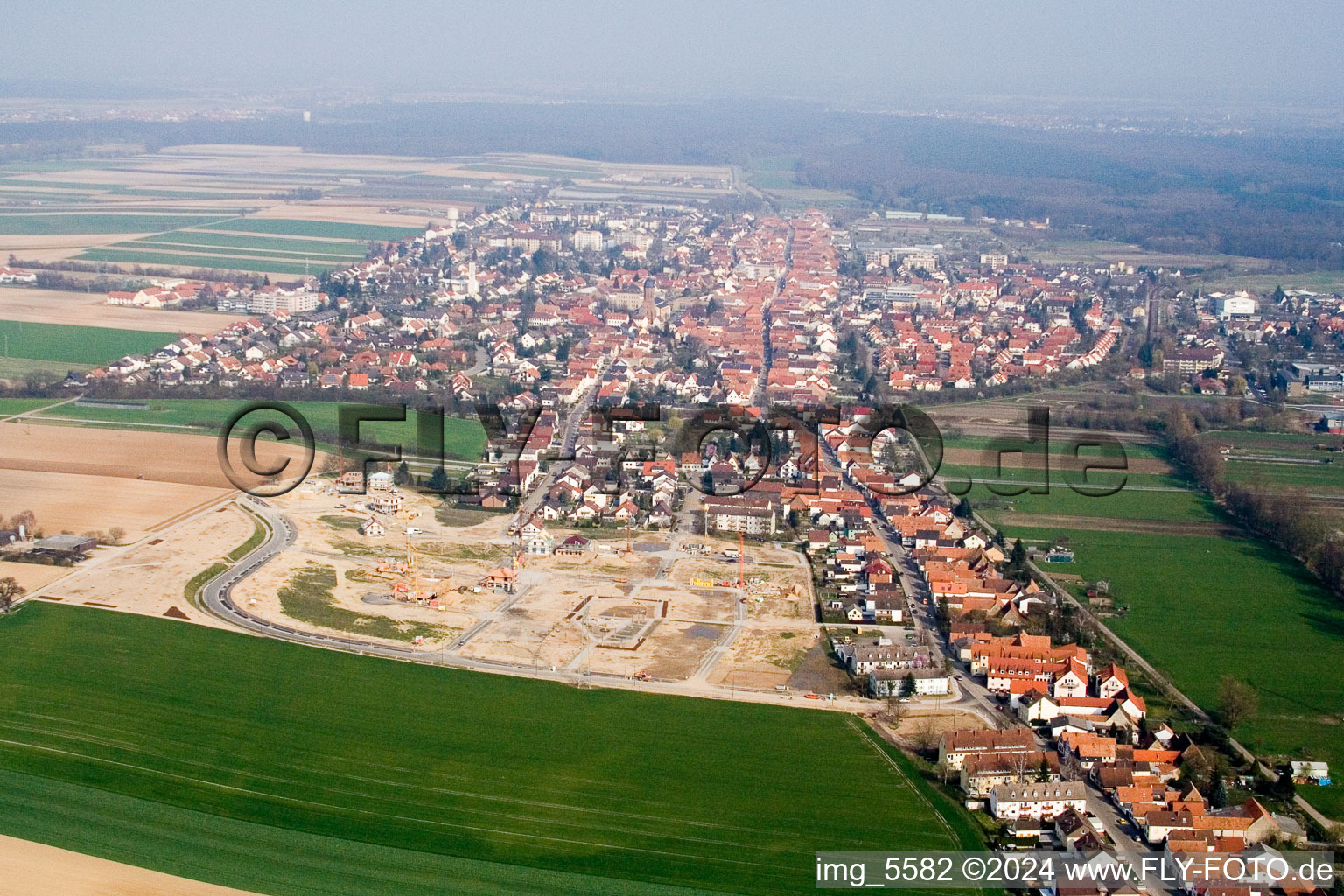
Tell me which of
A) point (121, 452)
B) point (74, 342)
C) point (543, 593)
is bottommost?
point (543, 593)

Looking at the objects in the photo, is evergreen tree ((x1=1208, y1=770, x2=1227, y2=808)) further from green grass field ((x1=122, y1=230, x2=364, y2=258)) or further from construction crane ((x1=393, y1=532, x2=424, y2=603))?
green grass field ((x1=122, y1=230, x2=364, y2=258))

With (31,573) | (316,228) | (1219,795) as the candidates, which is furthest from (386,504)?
(316,228)

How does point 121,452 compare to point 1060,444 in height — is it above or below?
above

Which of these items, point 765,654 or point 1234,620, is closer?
point 765,654

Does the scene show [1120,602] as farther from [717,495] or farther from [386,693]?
A: [386,693]

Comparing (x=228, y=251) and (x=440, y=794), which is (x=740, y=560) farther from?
(x=228, y=251)
